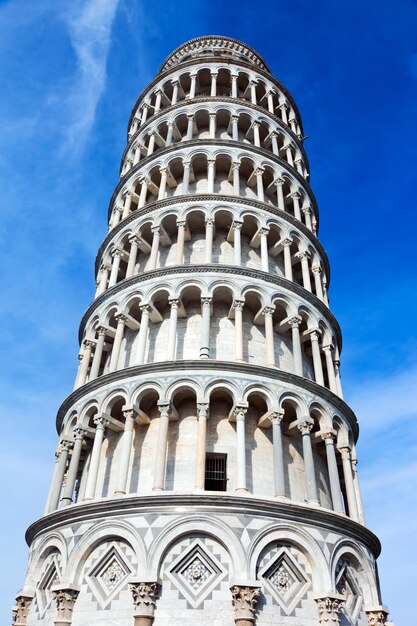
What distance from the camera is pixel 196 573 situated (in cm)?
1490

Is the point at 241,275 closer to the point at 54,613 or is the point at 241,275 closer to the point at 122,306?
the point at 122,306

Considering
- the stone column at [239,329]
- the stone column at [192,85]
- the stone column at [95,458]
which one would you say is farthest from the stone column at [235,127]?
the stone column at [95,458]

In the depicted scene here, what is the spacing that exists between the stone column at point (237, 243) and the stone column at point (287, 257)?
6.51 ft

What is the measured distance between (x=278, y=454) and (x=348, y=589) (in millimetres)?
4239

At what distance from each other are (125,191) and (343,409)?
15.0 m

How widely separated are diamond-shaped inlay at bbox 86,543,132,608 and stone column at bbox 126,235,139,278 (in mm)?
11025

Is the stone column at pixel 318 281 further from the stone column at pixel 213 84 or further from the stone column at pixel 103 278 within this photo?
the stone column at pixel 213 84

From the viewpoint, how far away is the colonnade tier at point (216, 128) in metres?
28.5

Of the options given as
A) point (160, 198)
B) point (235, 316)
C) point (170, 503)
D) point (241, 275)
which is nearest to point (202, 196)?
point (160, 198)

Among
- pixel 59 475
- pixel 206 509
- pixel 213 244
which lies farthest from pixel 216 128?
pixel 206 509

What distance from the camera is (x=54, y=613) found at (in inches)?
623

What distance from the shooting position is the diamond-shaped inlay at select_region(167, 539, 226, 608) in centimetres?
1463

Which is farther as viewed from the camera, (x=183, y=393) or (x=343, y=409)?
(x=343, y=409)

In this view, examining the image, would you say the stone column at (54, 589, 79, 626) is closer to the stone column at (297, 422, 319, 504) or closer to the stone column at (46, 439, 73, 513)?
the stone column at (46, 439, 73, 513)
